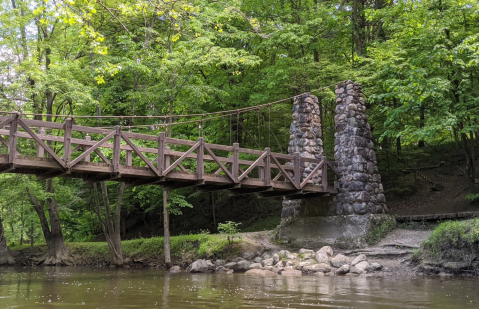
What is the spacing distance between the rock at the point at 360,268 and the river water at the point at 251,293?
866 mm

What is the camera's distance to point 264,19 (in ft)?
56.6

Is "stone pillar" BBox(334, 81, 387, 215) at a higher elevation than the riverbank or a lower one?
higher

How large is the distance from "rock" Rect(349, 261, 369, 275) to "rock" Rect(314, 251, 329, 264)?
86 centimetres

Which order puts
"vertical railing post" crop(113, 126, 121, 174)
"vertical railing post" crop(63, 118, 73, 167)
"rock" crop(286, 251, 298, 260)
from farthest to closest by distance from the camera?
"rock" crop(286, 251, 298, 260) → "vertical railing post" crop(113, 126, 121, 174) → "vertical railing post" crop(63, 118, 73, 167)

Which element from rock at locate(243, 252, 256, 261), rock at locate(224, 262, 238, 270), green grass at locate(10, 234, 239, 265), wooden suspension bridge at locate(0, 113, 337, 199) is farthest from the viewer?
green grass at locate(10, 234, 239, 265)

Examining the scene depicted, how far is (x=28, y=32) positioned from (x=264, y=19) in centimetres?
841

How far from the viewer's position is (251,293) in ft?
23.9

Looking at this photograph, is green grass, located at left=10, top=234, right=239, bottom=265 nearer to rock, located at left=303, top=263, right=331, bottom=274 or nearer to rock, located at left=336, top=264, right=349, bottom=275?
rock, located at left=303, top=263, right=331, bottom=274

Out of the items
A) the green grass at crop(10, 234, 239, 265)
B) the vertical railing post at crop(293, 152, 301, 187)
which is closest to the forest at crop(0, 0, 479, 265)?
the green grass at crop(10, 234, 239, 265)

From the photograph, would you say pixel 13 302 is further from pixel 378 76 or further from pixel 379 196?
pixel 378 76

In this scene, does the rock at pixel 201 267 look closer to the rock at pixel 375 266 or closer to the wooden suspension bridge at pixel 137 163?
the wooden suspension bridge at pixel 137 163

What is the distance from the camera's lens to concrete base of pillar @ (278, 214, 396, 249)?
41.6 ft

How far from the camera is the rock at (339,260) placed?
431 inches

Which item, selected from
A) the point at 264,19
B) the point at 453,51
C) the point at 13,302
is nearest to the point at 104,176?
the point at 13,302
